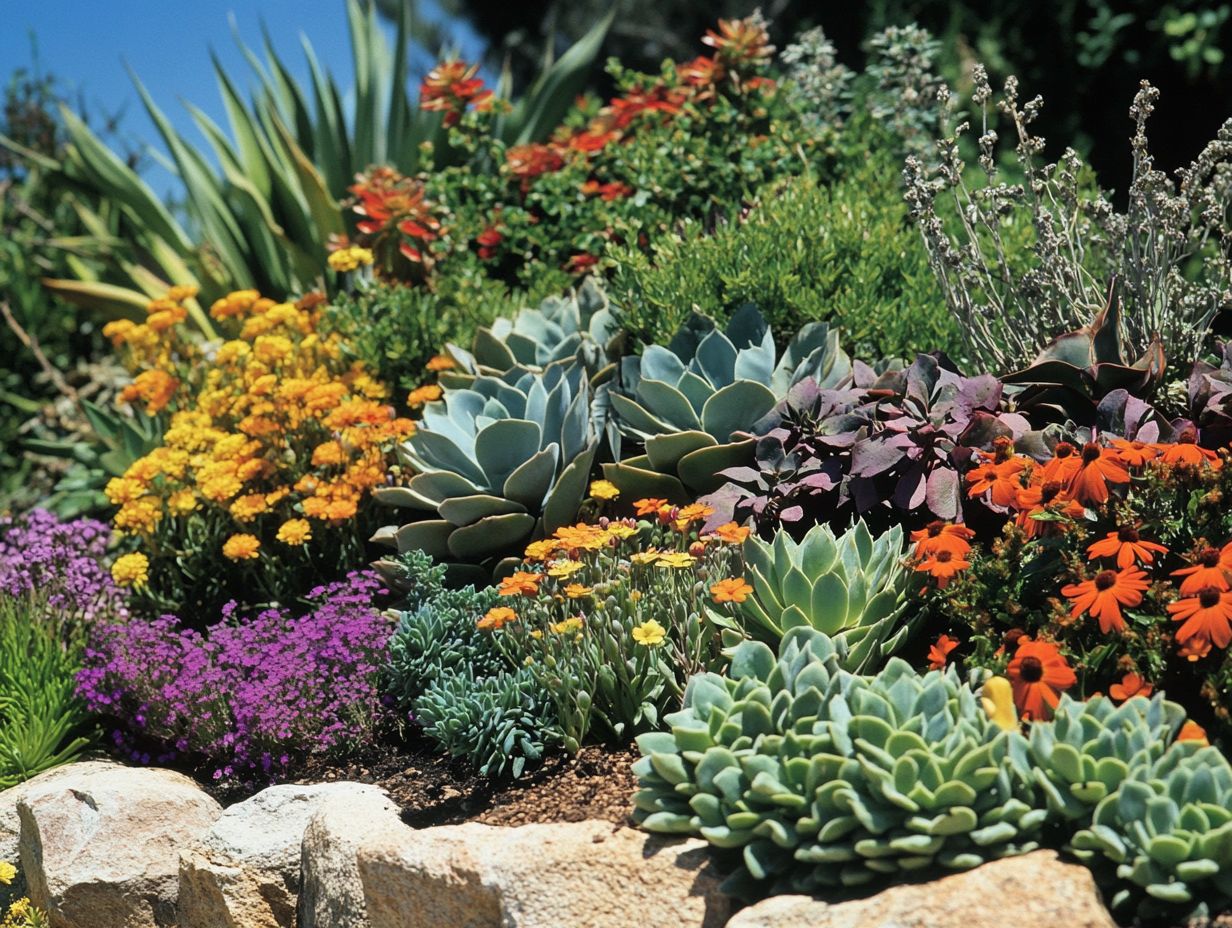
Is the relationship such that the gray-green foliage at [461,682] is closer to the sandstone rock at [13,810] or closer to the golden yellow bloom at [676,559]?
the golden yellow bloom at [676,559]

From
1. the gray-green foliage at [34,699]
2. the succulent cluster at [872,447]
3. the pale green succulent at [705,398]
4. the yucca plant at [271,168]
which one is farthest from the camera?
the yucca plant at [271,168]

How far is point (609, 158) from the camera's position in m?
6.23

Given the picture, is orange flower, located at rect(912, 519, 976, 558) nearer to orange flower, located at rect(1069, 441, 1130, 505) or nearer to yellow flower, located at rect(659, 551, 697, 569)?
orange flower, located at rect(1069, 441, 1130, 505)

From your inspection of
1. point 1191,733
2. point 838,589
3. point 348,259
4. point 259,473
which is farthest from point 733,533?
point 348,259

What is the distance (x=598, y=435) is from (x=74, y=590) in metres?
2.16

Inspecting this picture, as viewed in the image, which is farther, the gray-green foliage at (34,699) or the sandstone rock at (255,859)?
the gray-green foliage at (34,699)

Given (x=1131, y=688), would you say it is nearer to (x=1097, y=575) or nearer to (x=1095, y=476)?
(x=1097, y=575)

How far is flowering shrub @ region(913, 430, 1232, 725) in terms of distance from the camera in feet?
8.39

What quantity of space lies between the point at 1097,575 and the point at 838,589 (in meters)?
0.62

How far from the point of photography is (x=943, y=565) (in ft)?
9.34

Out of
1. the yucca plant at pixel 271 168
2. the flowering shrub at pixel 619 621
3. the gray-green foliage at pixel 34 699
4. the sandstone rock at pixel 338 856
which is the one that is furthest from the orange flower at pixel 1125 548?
the yucca plant at pixel 271 168

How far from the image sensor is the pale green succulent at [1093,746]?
7.48 feet

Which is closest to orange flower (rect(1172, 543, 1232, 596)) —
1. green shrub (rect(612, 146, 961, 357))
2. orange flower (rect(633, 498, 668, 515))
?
orange flower (rect(633, 498, 668, 515))

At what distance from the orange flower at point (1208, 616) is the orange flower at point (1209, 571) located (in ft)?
0.05
